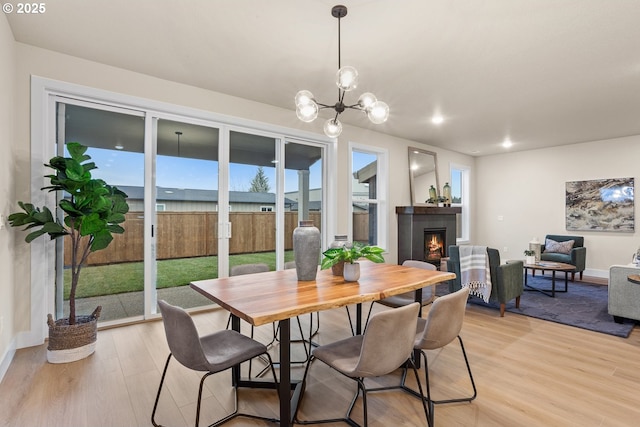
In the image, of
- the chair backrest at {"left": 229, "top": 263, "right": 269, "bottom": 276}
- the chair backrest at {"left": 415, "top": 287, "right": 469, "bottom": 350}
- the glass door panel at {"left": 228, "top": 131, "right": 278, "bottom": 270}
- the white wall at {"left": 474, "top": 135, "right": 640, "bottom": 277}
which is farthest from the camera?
the white wall at {"left": 474, "top": 135, "right": 640, "bottom": 277}

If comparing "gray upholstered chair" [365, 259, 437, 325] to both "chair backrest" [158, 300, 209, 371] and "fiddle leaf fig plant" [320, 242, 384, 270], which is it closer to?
"fiddle leaf fig plant" [320, 242, 384, 270]

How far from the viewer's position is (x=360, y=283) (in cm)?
214

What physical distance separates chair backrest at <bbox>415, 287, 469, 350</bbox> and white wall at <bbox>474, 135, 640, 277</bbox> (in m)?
6.32

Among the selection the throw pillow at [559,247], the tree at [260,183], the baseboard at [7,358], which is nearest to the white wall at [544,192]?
the throw pillow at [559,247]

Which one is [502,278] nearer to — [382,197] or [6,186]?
[382,197]

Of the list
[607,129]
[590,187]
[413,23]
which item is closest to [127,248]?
[413,23]

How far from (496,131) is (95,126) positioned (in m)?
6.07

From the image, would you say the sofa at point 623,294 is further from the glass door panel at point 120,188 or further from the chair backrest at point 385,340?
the glass door panel at point 120,188

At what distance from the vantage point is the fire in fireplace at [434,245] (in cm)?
630

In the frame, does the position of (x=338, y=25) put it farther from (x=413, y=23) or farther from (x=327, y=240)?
(x=327, y=240)

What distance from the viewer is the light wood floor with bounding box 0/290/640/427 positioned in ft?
6.29

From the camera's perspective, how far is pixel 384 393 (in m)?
2.18

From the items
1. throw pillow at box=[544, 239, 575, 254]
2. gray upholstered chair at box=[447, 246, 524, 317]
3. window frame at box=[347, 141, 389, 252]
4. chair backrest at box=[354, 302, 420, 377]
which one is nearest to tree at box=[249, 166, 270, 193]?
window frame at box=[347, 141, 389, 252]

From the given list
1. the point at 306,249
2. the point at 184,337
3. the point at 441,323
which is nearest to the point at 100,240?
the point at 184,337
